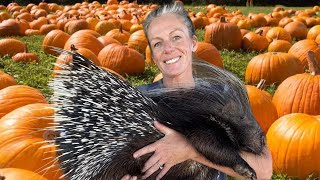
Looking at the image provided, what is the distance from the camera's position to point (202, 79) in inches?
119

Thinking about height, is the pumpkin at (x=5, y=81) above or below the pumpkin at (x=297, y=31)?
above

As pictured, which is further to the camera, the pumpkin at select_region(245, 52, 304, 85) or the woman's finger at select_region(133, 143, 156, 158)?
the pumpkin at select_region(245, 52, 304, 85)

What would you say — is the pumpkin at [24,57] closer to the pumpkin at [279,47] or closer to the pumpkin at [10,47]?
the pumpkin at [10,47]

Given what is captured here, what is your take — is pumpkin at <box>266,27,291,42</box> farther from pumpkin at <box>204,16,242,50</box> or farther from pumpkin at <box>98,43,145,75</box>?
pumpkin at <box>98,43,145,75</box>

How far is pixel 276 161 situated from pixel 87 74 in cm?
297

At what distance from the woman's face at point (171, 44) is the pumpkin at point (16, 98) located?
2799 millimetres

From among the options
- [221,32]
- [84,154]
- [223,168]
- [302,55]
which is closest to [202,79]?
[223,168]

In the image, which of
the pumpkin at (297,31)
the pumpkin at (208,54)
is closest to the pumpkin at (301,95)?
the pumpkin at (208,54)

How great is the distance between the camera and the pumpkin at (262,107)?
5.70m

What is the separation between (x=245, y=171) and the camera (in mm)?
2521

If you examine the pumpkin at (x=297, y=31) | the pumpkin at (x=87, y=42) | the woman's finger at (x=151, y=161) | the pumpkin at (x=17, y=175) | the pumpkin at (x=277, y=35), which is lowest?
the pumpkin at (x=297, y=31)

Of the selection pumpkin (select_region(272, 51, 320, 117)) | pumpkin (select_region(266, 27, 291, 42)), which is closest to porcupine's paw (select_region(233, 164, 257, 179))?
pumpkin (select_region(272, 51, 320, 117))

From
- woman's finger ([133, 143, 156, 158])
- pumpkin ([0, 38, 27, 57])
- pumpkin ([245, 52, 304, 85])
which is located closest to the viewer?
woman's finger ([133, 143, 156, 158])

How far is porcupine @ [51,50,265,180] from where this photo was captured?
2467mm
